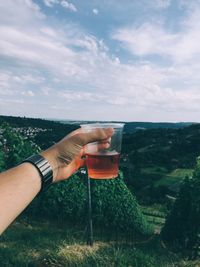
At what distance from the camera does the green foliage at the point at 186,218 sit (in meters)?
19.7

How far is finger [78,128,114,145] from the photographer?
2.78 meters

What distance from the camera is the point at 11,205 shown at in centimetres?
187

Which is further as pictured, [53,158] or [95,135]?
[95,135]

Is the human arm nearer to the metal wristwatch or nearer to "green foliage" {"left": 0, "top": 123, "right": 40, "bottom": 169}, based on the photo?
the metal wristwatch

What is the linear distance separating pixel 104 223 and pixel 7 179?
72.9 feet

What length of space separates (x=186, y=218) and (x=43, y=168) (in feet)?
64.0

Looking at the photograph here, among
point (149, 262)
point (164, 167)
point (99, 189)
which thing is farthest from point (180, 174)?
point (149, 262)

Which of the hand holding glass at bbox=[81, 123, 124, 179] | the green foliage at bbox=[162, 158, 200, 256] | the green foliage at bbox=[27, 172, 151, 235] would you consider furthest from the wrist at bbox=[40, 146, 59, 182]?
the green foliage at bbox=[27, 172, 151, 235]

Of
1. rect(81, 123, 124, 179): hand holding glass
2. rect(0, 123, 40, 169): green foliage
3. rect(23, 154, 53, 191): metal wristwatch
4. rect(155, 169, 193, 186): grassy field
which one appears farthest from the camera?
rect(155, 169, 193, 186): grassy field

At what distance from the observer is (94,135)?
2.79 meters

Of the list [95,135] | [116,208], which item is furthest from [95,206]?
[95,135]

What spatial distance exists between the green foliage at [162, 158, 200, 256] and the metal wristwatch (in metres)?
17.7

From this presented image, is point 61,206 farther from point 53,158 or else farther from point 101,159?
point 53,158

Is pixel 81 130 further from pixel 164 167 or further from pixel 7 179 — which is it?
pixel 164 167
